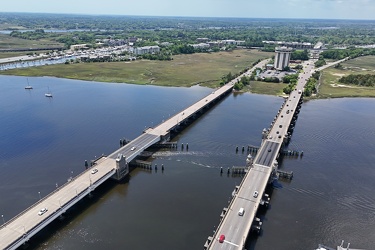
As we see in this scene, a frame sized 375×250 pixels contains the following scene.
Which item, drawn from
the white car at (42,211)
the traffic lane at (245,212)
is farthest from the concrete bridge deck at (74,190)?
the traffic lane at (245,212)

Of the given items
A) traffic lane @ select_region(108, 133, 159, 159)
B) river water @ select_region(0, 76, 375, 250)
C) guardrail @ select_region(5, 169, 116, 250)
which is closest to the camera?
guardrail @ select_region(5, 169, 116, 250)

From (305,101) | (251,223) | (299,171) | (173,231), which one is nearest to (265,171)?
(299,171)

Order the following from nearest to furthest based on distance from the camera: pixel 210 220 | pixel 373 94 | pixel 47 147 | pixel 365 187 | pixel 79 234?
pixel 79 234 → pixel 210 220 → pixel 365 187 → pixel 47 147 → pixel 373 94

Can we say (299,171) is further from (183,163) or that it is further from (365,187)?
(183,163)

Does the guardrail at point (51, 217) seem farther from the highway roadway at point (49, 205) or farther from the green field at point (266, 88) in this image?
the green field at point (266, 88)

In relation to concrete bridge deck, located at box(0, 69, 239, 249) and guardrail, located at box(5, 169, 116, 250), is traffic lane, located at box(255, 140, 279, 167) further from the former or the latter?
guardrail, located at box(5, 169, 116, 250)

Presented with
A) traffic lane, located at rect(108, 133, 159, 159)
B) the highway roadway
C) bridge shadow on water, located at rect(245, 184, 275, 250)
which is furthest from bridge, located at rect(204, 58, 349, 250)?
traffic lane, located at rect(108, 133, 159, 159)

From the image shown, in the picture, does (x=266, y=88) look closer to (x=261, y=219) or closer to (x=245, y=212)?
(x=261, y=219)
